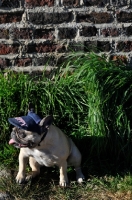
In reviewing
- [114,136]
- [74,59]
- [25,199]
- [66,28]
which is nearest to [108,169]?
[114,136]

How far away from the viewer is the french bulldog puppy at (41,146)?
3.86 meters

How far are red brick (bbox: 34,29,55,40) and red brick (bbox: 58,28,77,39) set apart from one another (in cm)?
8

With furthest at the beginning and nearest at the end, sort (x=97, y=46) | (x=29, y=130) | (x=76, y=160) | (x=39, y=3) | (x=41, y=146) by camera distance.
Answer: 1. (x=97, y=46)
2. (x=39, y=3)
3. (x=76, y=160)
4. (x=41, y=146)
5. (x=29, y=130)

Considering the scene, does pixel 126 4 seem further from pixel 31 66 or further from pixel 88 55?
pixel 31 66

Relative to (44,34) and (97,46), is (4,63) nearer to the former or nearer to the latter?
(44,34)

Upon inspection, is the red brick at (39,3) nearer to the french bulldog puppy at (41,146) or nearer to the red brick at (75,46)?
the red brick at (75,46)

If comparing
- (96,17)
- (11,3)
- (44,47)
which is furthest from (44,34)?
(96,17)

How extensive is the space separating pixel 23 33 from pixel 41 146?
1325 millimetres

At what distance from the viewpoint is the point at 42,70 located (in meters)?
4.81

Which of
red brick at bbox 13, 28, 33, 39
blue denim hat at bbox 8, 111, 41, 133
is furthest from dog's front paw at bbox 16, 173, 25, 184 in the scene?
red brick at bbox 13, 28, 33, 39

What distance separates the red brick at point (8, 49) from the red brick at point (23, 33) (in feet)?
0.33

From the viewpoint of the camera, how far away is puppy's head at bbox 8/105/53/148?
384 centimetres

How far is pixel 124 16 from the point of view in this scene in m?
4.68

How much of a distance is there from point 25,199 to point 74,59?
5.03 feet
